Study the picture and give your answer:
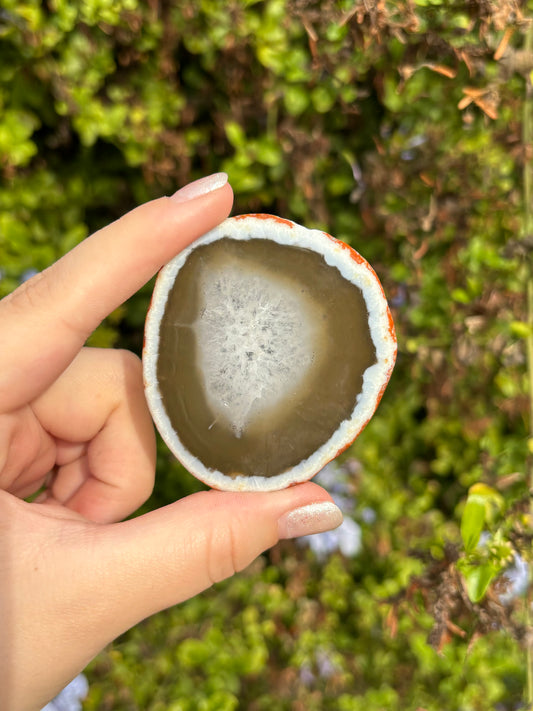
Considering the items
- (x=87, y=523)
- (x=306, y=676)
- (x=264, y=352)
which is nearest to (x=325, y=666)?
(x=306, y=676)

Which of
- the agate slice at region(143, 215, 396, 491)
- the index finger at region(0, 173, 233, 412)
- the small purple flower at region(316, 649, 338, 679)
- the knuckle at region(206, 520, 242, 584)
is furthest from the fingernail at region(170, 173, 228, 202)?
the small purple flower at region(316, 649, 338, 679)

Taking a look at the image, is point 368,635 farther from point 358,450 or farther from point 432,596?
point 432,596

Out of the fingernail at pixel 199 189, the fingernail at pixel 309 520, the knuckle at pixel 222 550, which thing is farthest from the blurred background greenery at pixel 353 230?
the knuckle at pixel 222 550

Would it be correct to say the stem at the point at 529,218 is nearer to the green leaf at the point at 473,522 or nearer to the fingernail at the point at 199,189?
the green leaf at the point at 473,522

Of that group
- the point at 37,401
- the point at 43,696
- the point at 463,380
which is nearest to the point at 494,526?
the point at 463,380

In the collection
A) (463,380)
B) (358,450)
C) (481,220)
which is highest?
(481,220)
